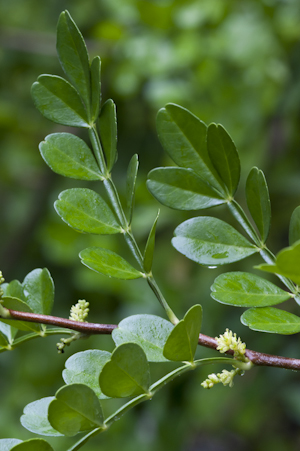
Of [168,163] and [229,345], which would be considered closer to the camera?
[229,345]

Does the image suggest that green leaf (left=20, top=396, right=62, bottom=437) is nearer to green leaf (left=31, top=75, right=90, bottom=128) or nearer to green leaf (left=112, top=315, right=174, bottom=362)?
green leaf (left=112, top=315, right=174, bottom=362)

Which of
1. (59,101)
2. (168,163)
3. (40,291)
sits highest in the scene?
(59,101)

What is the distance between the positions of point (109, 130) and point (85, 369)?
0.15 metres

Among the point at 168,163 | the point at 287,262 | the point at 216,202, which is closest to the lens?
the point at 287,262

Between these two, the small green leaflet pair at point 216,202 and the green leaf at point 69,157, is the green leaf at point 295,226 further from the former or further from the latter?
the green leaf at point 69,157

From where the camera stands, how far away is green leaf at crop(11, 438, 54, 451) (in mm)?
193

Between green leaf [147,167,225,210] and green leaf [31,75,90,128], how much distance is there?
60mm

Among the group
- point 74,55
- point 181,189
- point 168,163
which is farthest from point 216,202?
point 168,163

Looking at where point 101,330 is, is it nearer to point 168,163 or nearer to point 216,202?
point 216,202

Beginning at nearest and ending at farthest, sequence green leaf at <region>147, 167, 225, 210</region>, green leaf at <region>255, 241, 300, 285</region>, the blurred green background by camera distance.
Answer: green leaf at <region>255, 241, 300, 285</region> < green leaf at <region>147, 167, 225, 210</region> < the blurred green background

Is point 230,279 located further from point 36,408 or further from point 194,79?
point 194,79

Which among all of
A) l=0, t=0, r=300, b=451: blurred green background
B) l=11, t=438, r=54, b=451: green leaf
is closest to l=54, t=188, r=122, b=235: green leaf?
l=11, t=438, r=54, b=451: green leaf

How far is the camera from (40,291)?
0.95ft

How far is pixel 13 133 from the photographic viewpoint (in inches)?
51.9
